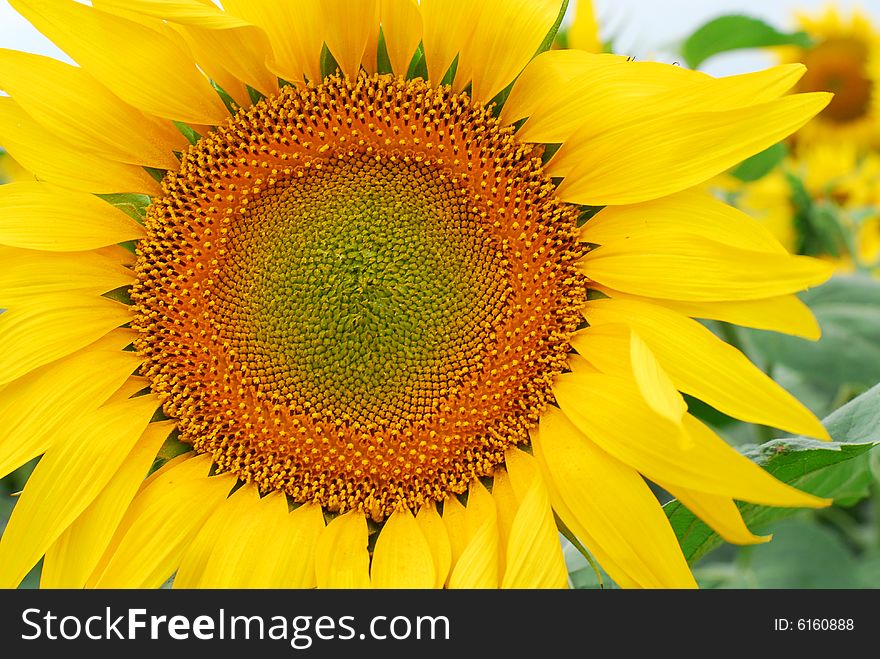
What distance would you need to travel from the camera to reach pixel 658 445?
1.49 metres

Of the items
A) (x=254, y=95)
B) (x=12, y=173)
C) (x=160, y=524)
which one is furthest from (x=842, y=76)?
(x=160, y=524)

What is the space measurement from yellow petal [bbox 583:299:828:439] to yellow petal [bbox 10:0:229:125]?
80 centimetres

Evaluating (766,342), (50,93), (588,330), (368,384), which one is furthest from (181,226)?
(766,342)

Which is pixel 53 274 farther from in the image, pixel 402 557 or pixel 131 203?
pixel 402 557

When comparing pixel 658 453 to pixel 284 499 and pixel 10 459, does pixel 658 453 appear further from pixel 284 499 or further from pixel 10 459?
pixel 10 459

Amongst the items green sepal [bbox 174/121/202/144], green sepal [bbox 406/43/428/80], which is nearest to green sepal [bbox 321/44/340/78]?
green sepal [bbox 406/43/428/80]

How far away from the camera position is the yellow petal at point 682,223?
153 cm

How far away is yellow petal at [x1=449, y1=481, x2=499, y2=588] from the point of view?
4.90ft

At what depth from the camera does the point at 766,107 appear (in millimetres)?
1479

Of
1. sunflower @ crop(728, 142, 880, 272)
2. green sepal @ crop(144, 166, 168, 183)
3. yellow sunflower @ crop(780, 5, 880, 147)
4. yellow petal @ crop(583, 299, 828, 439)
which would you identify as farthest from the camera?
yellow sunflower @ crop(780, 5, 880, 147)

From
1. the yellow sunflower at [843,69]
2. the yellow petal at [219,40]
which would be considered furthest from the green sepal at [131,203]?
the yellow sunflower at [843,69]

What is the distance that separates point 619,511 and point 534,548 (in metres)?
0.15

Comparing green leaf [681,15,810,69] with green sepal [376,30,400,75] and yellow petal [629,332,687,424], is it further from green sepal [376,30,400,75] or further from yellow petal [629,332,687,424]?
yellow petal [629,332,687,424]

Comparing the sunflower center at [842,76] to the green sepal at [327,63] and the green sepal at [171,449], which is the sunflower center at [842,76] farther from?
the green sepal at [171,449]
